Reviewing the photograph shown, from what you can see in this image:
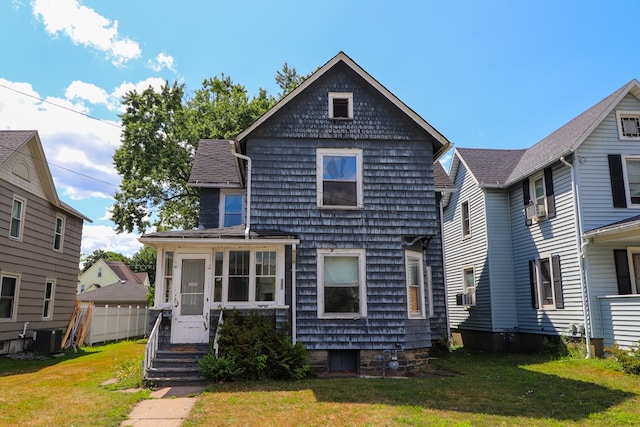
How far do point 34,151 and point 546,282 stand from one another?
18.0 meters

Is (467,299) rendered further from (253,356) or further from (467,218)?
(253,356)

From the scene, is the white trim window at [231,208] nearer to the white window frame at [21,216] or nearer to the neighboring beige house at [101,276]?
the white window frame at [21,216]

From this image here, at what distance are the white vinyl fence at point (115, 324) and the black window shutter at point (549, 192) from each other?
1796 centimetres

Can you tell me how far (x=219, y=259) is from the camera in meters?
11.5

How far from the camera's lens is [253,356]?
9.99 metres

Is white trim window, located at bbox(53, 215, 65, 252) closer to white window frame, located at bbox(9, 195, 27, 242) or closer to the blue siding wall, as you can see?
white window frame, located at bbox(9, 195, 27, 242)

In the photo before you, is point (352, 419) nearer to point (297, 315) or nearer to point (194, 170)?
point (297, 315)

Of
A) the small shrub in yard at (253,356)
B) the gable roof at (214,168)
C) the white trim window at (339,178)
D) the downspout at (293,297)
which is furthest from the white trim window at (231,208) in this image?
the small shrub in yard at (253,356)

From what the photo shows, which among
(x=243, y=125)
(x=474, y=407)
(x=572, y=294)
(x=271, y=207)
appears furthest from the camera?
(x=243, y=125)

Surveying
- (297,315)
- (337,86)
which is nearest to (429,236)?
(297,315)

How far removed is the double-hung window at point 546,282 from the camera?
14531 millimetres

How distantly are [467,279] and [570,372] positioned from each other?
826 centimetres

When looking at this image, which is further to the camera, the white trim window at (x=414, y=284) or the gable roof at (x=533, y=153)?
the gable roof at (x=533, y=153)

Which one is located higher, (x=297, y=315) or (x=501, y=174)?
(x=501, y=174)
